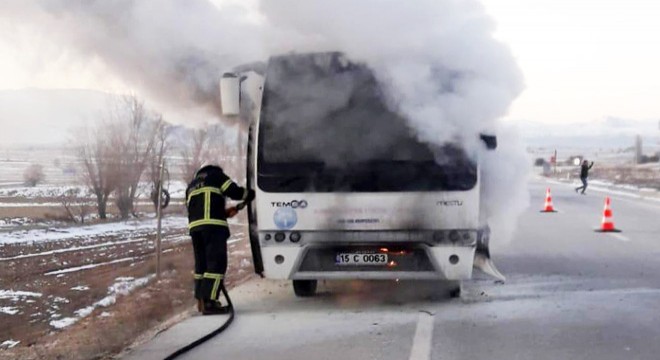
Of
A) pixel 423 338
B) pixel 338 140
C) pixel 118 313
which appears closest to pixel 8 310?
pixel 118 313

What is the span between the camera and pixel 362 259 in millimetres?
8305

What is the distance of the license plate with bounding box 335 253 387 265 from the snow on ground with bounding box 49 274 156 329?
405 centimetres

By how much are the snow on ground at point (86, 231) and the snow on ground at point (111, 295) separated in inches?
291

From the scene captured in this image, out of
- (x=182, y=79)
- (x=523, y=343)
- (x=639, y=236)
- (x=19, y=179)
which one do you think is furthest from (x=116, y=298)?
(x=19, y=179)

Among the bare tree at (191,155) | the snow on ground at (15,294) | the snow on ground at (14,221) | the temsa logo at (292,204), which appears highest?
the bare tree at (191,155)

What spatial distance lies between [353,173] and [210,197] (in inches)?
60.0

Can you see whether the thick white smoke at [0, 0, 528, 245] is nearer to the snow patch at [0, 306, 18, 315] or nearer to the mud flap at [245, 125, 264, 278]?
the mud flap at [245, 125, 264, 278]

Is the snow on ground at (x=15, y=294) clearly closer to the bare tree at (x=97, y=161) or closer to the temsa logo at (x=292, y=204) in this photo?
the temsa logo at (x=292, y=204)

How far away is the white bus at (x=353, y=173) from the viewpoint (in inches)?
315

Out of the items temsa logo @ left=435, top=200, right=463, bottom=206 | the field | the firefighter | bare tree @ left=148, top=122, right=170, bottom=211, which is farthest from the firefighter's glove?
bare tree @ left=148, top=122, right=170, bottom=211

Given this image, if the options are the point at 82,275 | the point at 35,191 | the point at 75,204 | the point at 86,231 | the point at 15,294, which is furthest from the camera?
the point at 35,191

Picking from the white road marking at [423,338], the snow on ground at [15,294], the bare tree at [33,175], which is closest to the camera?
the white road marking at [423,338]

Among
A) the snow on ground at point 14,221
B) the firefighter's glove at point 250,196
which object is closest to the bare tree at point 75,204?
the snow on ground at point 14,221

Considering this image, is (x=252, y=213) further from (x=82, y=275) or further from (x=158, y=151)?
(x=158, y=151)
